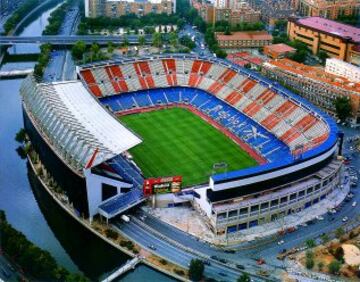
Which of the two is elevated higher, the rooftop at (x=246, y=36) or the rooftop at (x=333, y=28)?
the rooftop at (x=333, y=28)

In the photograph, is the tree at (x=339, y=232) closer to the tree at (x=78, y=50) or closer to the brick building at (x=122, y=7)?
the tree at (x=78, y=50)

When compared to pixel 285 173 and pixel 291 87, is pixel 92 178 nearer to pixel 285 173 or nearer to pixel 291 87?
pixel 285 173

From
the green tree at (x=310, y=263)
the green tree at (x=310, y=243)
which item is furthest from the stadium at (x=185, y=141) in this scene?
the green tree at (x=310, y=263)

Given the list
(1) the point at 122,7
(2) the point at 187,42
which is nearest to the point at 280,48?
(2) the point at 187,42

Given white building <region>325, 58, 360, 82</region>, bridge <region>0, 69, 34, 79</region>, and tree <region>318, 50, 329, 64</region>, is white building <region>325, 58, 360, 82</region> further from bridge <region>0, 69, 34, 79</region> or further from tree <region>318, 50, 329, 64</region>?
bridge <region>0, 69, 34, 79</region>

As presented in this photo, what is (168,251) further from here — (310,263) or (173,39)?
(173,39)

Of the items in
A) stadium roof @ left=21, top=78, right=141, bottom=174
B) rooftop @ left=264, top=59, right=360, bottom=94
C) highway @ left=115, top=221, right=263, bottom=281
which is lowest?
highway @ left=115, top=221, right=263, bottom=281

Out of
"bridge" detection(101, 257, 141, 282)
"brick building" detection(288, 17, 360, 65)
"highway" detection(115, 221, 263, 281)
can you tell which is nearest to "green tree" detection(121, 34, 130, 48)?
"brick building" detection(288, 17, 360, 65)
